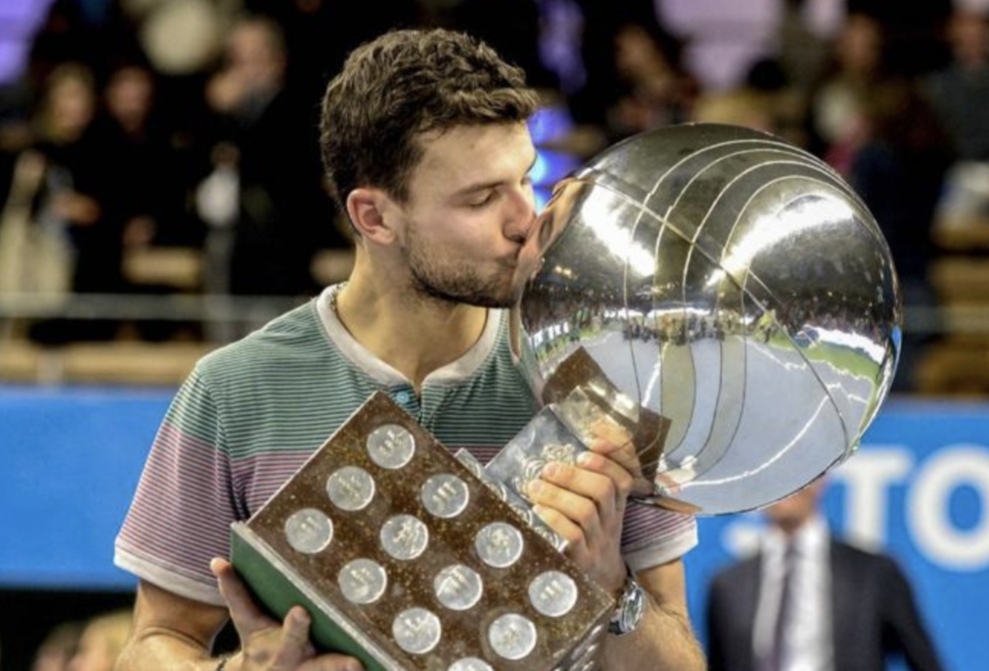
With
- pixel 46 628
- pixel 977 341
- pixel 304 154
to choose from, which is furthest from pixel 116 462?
pixel 977 341

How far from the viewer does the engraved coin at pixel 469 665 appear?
274cm

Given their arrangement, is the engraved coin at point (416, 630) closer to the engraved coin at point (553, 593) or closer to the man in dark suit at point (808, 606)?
the engraved coin at point (553, 593)

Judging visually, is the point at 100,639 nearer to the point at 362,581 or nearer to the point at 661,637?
the point at 661,637

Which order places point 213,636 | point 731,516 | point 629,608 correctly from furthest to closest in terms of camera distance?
point 731,516
point 213,636
point 629,608

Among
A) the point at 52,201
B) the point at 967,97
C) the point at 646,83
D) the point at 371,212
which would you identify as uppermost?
the point at 371,212

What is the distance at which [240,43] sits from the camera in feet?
29.1

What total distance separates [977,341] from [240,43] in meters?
2.94

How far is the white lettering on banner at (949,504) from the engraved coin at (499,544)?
4658mm

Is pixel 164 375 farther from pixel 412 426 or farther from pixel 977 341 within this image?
pixel 412 426

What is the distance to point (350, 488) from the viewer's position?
2.82m

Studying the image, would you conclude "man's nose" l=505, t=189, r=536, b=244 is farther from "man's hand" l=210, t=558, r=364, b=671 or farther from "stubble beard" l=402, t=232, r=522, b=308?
"man's hand" l=210, t=558, r=364, b=671

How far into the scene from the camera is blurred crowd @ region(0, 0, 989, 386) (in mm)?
8430

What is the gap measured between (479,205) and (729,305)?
0.40 m

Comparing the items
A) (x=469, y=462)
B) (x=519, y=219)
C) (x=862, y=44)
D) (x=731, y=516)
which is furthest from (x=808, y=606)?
(x=469, y=462)
